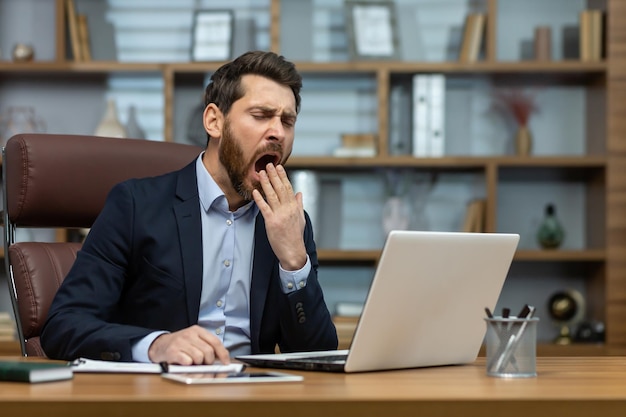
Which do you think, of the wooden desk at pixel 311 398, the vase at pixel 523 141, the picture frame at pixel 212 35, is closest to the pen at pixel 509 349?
the wooden desk at pixel 311 398

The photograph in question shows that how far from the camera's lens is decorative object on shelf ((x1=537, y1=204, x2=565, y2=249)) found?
4.15m

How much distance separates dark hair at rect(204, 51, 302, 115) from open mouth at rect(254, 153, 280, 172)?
0.14 m

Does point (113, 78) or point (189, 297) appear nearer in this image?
point (189, 297)

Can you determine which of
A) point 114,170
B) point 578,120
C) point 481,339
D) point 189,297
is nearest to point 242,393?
point 481,339

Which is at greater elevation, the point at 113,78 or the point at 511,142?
the point at 113,78

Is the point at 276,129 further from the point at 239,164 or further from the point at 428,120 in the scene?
the point at 428,120

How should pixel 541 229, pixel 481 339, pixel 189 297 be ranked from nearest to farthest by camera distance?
pixel 481 339 < pixel 189 297 < pixel 541 229

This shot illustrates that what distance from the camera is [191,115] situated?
13.8ft

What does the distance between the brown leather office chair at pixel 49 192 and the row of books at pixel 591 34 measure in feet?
7.81

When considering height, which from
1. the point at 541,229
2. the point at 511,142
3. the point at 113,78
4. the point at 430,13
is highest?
the point at 430,13

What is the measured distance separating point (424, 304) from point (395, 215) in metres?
2.75

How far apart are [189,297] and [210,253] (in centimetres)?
12

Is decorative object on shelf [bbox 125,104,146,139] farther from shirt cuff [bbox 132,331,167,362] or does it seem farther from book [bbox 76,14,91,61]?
shirt cuff [bbox 132,331,167,362]

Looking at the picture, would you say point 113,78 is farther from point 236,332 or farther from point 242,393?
point 242,393
